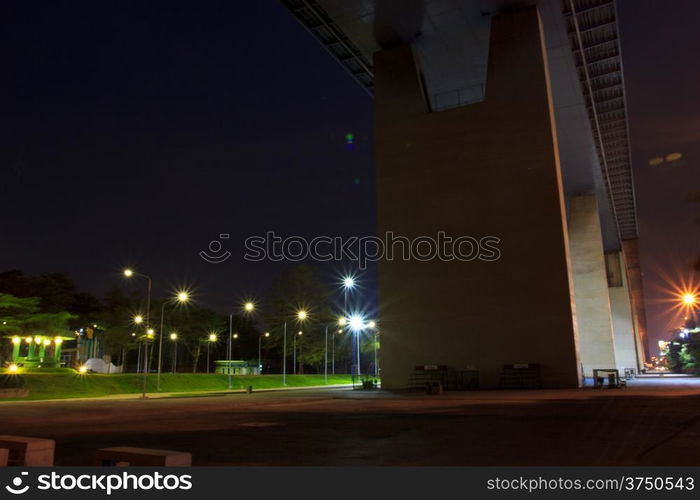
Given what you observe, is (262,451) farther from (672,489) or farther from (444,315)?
(444,315)

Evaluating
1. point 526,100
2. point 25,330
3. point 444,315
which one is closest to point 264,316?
point 25,330

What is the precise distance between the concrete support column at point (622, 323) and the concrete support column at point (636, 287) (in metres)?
9.55

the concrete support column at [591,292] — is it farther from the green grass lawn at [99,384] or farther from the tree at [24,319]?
the tree at [24,319]

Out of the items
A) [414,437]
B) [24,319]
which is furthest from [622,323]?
[414,437]

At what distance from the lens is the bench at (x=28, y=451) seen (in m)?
6.11

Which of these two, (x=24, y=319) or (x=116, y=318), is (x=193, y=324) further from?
(x=24, y=319)

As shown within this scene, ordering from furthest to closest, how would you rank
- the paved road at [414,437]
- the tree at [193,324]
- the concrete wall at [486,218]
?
the tree at [193,324] → the concrete wall at [486,218] → the paved road at [414,437]

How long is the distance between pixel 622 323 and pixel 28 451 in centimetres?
8616

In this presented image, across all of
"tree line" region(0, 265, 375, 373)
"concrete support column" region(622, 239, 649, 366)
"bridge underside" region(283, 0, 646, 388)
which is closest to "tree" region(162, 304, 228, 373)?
"tree line" region(0, 265, 375, 373)

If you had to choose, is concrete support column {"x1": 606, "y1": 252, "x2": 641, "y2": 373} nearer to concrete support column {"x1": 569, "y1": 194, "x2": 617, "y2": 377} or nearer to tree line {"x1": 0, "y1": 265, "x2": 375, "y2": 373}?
concrete support column {"x1": 569, "y1": 194, "x2": 617, "y2": 377}

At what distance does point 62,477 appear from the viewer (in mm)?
5539

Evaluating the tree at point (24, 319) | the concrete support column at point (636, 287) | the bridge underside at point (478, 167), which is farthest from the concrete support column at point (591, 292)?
the tree at point (24, 319)

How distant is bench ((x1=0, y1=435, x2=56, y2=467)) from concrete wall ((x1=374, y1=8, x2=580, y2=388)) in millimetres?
27581

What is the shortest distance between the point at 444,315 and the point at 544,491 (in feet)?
90.1
